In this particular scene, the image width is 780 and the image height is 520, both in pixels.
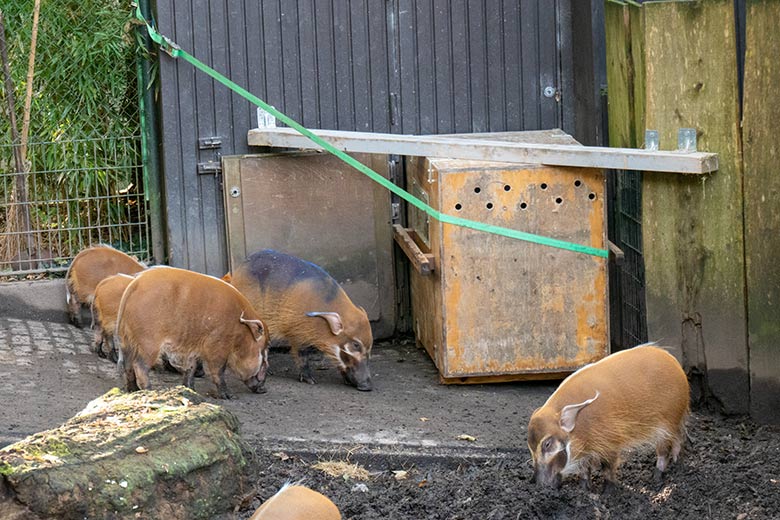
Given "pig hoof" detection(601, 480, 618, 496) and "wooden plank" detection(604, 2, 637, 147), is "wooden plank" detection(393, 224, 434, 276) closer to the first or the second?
"wooden plank" detection(604, 2, 637, 147)

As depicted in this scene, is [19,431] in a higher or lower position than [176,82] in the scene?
lower

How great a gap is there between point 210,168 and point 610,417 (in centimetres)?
340

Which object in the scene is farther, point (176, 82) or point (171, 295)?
point (176, 82)

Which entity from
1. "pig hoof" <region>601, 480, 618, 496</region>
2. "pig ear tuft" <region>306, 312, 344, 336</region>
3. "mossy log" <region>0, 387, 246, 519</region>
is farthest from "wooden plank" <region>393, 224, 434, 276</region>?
"mossy log" <region>0, 387, 246, 519</region>

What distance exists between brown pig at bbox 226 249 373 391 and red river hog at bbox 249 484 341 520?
287 cm

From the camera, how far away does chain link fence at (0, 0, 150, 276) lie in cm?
814

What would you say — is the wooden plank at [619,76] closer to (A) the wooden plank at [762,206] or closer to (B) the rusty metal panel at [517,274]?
(B) the rusty metal panel at [517,274]

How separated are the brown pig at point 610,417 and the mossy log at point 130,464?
131cm

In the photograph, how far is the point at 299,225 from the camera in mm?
8117

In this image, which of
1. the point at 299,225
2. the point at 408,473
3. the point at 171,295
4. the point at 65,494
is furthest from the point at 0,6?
the point at 65,494

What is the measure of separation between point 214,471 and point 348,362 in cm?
254

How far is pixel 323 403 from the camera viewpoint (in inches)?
271

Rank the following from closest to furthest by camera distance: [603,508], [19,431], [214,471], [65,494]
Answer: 1. [65,494]
2. [214,471]
3. [603,508]
4. [19,431]

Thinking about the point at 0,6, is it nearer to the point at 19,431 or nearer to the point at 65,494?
the point at 19,431
